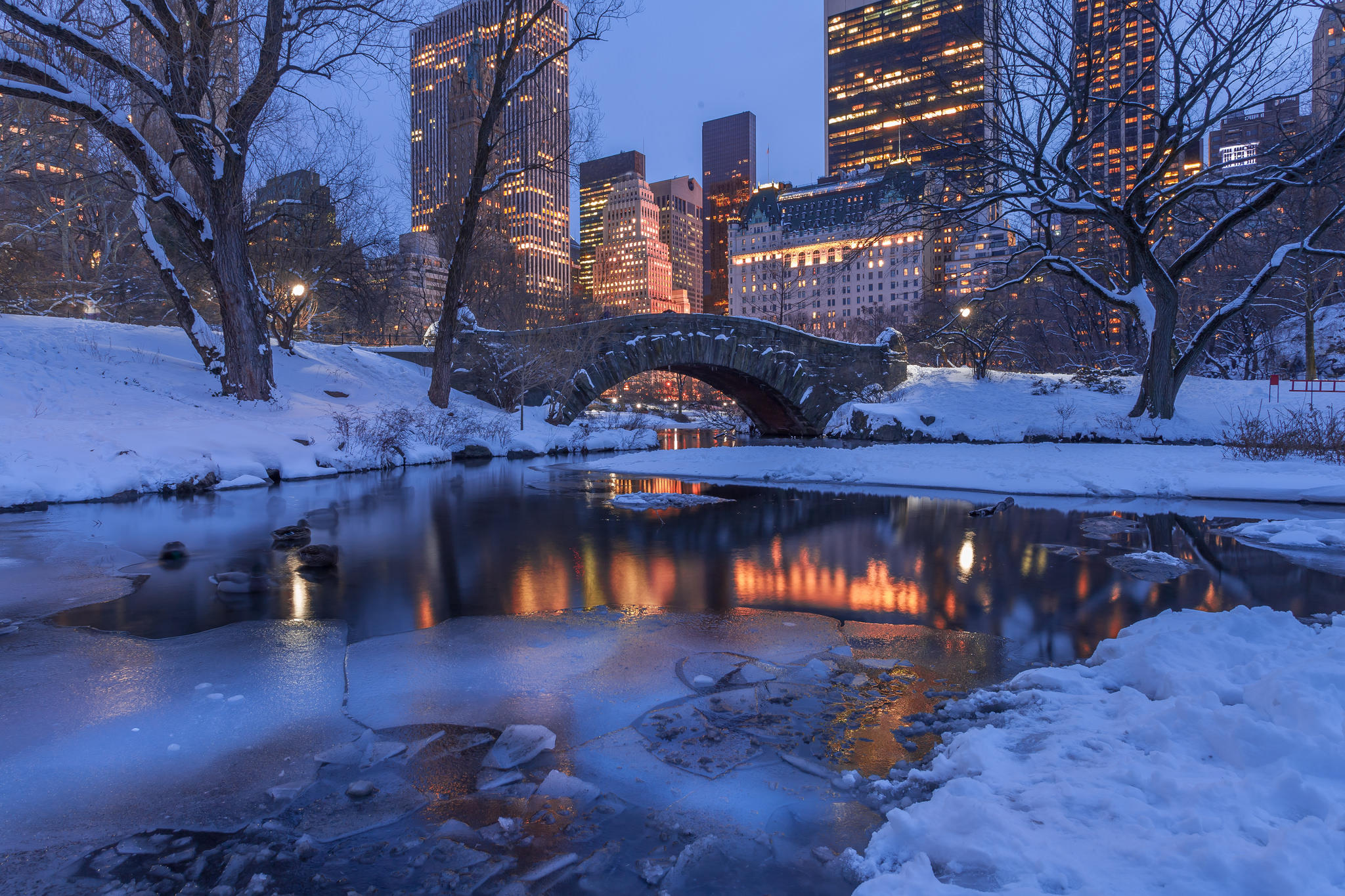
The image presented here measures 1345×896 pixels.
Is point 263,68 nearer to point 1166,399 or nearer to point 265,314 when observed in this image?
point 265,314

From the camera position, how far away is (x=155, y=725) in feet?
11.2

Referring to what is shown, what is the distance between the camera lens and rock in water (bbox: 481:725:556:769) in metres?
3.05

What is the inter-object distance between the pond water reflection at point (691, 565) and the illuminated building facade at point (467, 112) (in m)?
13.3

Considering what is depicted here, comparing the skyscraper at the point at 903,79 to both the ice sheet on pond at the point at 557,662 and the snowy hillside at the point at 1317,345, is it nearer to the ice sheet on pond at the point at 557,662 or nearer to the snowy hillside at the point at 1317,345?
the ice sheet on pond at the point at 557,662

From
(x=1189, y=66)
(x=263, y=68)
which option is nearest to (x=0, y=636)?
(x=263, y=68)

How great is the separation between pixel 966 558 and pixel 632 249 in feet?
510

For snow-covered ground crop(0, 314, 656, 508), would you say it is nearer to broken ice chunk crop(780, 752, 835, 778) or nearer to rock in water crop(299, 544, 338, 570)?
rock in water crop(299, 544, 338, 570)

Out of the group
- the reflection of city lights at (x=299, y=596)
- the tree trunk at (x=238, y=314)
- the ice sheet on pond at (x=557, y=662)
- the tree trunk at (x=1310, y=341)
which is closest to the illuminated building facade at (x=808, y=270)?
the tree trunk at (x=1310, y=341)

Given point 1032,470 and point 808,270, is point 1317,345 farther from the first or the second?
point 808,270

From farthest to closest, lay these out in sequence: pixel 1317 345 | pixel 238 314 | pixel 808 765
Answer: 1. pixel 1317 345
2. pixel 238 314
3. pixel 808 765

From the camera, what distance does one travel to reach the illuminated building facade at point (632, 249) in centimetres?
15475

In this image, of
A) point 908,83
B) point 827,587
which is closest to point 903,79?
point 908,83

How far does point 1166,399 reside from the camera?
60.0 feet

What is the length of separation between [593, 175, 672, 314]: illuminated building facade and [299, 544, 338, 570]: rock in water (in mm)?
145802
